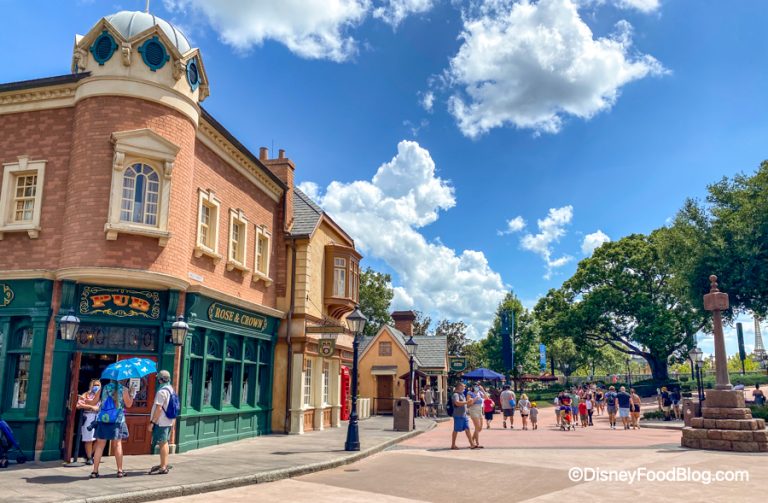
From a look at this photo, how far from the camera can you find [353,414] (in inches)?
597

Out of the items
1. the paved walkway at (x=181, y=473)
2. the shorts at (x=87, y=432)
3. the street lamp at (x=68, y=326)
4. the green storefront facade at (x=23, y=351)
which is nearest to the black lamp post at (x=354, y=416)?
the paved walkway at (x=181, y=473)

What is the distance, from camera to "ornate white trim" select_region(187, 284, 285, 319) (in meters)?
14.6

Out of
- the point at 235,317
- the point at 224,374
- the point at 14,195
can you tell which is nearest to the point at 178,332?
the point at 235,317

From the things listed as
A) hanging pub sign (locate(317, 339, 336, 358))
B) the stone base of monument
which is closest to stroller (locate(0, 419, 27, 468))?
hanging pub sign (locate(317, 339, 336, 358))

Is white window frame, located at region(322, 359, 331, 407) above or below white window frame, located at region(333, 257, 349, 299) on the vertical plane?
below

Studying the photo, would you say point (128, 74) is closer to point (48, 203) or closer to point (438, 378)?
point (48, 203)

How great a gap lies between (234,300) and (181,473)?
647cm

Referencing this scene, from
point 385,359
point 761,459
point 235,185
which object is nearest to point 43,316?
point 235,185

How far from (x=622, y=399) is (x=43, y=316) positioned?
2140 centimetres

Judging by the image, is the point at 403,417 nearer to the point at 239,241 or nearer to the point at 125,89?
the point at 239,241

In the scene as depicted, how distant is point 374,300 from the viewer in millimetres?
58562

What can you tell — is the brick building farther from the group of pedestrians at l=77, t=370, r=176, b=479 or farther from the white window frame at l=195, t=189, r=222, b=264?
the group of pedestrians at l=77, t=370, r=176, b=479

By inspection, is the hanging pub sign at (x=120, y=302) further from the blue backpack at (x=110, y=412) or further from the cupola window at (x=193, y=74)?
the cupola window at (x=193, y=74)

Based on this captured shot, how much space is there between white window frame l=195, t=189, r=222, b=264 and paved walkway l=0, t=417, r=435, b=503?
5.17 metres
